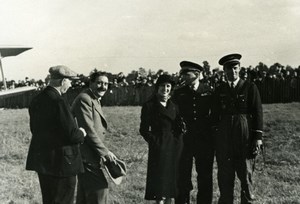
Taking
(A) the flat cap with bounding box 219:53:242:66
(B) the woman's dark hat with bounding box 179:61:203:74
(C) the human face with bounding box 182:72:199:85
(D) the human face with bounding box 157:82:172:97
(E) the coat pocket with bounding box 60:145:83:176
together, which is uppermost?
(A) the flat cap with bounding box 219:53:242:66

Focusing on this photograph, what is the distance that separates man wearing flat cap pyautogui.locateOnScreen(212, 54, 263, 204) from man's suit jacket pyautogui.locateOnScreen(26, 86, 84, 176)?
6.71 feet

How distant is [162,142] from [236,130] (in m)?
0.98

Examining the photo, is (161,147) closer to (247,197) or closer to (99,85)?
(99,85)

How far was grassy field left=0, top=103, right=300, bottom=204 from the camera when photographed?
6.46 metres

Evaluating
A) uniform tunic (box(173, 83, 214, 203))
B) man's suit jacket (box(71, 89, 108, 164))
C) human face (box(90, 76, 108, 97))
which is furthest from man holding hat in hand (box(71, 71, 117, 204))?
uniform tunic (box(173, 83, 214, 203))

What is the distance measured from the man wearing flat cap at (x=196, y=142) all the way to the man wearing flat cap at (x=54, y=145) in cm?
175

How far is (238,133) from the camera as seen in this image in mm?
5074

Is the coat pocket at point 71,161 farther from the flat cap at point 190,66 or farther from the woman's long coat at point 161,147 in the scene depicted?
the flat cap at point 190,66

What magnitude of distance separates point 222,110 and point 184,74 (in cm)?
73

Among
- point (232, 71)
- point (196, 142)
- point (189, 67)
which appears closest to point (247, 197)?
point (196, 142)

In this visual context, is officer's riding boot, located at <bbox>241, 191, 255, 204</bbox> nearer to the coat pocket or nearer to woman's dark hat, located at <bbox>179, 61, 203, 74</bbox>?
woman's dark hat, located at <bbox>179, 61, 203, 74</bbox>

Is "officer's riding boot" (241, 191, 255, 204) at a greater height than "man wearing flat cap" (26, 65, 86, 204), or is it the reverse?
"man wearing flat cap" (26, 65, 86, 204)

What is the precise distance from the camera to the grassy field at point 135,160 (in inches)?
254

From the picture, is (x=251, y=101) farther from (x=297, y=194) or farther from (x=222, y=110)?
(x=297, y=194)
